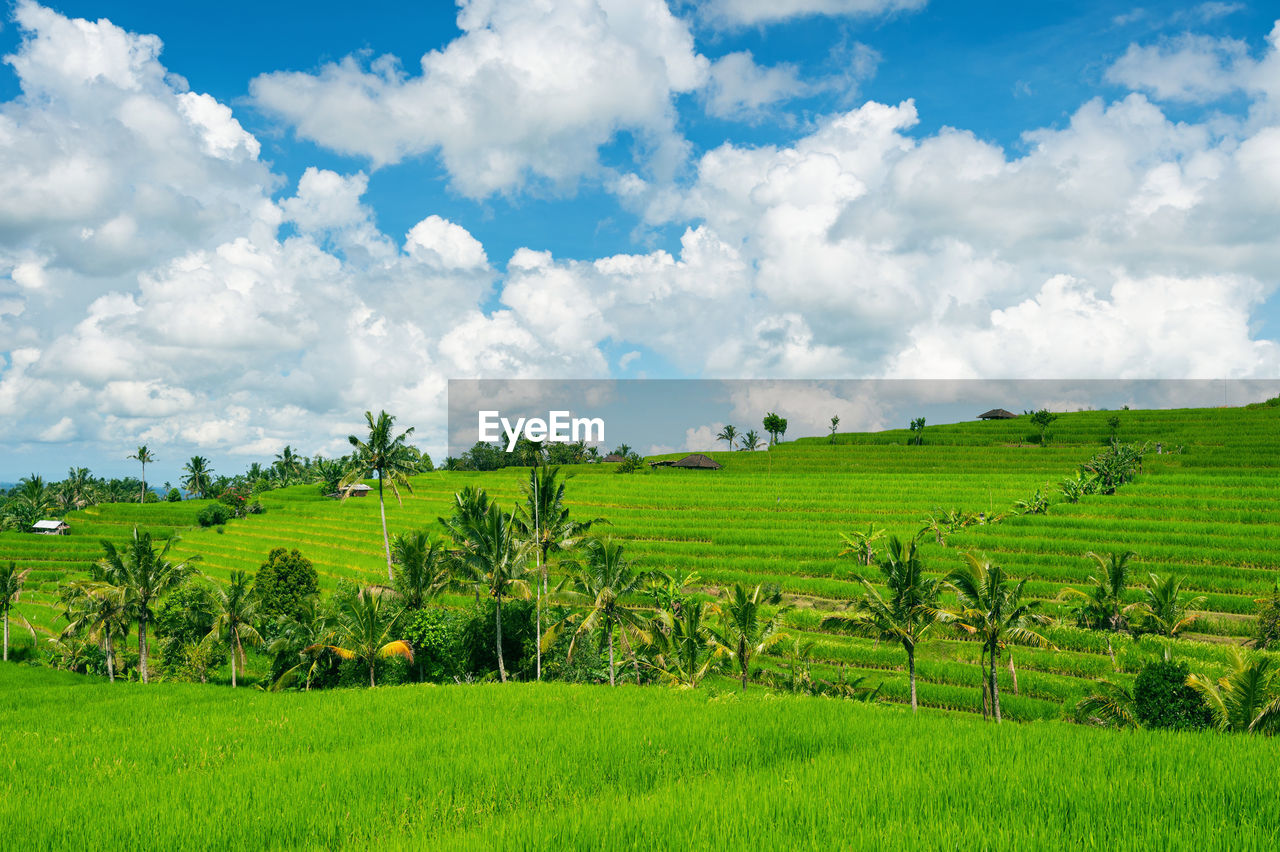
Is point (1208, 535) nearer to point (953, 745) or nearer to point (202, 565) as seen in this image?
point (953, 745)

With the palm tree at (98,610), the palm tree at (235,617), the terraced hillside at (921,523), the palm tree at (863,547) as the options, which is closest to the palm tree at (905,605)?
the terraced hillside at (921,523)

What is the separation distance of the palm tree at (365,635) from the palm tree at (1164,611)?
37.1m

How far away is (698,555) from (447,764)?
40.2 meters

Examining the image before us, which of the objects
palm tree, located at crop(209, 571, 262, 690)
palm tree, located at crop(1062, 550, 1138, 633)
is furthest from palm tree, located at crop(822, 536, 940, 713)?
palm tree, located at crop(209, 571, 262, 690)

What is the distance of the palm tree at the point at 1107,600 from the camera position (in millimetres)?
33375

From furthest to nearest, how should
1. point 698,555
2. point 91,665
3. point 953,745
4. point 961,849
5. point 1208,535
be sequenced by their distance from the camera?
point 698,555 → point 91,665 → point 1208,535 → point 953,745 → point 961,849

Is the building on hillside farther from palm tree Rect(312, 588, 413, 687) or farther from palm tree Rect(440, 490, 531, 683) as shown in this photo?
palm tree Rect(440, 490, 531, 683)

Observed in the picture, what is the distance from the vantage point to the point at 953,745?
1230 centimetres

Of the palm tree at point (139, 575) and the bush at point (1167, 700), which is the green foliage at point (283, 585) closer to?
the palm tree at point (139, 575)

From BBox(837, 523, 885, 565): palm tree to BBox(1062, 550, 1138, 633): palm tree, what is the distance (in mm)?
12342

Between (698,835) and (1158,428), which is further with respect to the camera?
(1158,428)

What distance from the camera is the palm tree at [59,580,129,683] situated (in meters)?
39.7

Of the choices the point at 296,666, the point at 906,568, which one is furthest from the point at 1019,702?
the point at 296,666

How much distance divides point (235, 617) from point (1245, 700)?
4685cm
